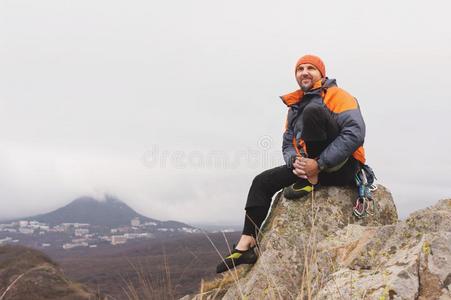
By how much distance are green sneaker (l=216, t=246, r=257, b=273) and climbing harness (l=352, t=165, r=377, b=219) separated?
1.67 meters

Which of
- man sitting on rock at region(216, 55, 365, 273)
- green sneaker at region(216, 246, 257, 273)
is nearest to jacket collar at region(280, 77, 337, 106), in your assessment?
man sitting on rock at region(216, 55, 365, 273)

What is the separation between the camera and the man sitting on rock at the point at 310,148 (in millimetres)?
5867

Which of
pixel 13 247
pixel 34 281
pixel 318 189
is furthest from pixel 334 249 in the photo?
pixel 13 247

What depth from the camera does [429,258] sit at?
3.48m

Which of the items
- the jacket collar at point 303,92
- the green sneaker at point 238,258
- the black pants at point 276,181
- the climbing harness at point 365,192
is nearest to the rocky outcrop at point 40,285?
the green sneaker at point 238,258

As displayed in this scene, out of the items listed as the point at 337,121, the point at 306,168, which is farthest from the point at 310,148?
the point at 337,121

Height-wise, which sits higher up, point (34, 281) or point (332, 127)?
point (332, 127)

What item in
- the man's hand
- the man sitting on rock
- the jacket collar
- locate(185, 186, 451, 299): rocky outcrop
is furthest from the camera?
the jacket collar

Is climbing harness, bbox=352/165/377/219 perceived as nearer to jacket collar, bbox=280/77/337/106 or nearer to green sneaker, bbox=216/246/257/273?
jacket collar, bbox=280/77/337/106

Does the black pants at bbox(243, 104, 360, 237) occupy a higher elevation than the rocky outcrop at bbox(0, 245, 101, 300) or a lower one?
higher

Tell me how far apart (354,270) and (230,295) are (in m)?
2.58

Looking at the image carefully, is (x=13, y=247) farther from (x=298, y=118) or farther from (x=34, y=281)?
(x=298, y=118)

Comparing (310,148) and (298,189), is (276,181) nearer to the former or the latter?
(298,189)

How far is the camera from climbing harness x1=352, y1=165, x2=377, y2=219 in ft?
21.2
